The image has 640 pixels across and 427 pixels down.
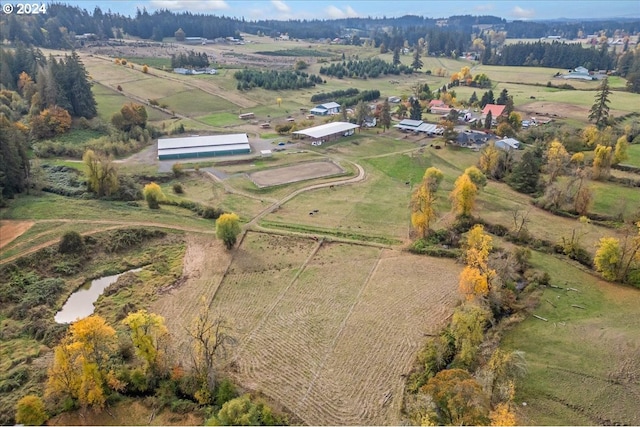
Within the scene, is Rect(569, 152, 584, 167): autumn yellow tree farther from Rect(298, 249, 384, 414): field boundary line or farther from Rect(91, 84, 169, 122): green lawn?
Rect(91, 84, 169, 122): green lawn

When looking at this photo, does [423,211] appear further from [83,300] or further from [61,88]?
[61,88]

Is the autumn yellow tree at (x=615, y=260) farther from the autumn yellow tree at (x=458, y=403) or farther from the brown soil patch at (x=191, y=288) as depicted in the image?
the brown soil patch at (x=191, y=288)

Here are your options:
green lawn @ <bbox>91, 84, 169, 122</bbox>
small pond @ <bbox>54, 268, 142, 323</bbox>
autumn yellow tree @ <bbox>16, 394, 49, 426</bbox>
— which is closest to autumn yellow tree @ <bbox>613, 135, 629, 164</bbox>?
small pond @ <bbox>54, 268, 142, 323</bbox>

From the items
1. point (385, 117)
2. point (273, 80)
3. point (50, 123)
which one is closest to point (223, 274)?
point (50, 123)

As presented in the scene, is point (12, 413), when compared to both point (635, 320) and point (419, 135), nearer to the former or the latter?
point (635, 320)

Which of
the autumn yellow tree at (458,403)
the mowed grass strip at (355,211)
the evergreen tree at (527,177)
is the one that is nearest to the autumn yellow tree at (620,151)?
the evergreen tree at (527,177)

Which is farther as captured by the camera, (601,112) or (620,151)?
(601,112)
